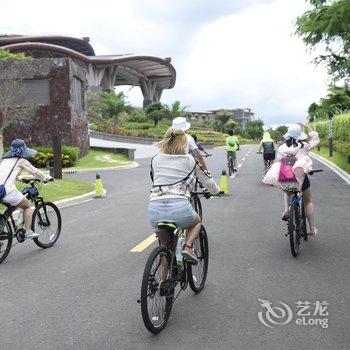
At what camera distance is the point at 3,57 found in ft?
97.6

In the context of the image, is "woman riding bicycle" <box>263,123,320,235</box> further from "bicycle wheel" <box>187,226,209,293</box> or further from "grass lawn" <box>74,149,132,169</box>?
"grass lawn" <box>74,149,132,169</box>

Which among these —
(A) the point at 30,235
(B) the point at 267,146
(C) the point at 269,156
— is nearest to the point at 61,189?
(B) the point at 267,146

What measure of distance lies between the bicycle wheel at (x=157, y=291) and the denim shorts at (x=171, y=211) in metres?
0.30

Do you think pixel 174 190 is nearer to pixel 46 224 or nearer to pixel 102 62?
pixel 46 224

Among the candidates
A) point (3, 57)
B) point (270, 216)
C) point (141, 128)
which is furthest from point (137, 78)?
point (270, 216)

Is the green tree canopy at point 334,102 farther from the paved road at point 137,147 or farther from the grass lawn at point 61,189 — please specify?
the grass lawn at point 61,189

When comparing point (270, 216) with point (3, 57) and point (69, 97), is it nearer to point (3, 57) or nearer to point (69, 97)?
point (69, 97)

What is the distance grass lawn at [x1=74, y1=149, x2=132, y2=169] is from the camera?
28641 mm

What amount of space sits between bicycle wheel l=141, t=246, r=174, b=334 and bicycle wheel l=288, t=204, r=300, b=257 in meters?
2.75

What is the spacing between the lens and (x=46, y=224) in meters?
8.18

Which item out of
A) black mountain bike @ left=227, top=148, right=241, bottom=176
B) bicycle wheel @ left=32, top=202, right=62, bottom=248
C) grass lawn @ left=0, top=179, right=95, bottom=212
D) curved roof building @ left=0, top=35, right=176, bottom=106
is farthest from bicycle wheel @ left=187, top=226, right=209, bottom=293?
curved roof building @ left=0, top=35, right=176, bottom=106

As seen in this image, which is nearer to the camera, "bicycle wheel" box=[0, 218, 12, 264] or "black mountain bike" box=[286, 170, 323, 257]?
"black mountain bike" box=[286, 170, 323, 257]

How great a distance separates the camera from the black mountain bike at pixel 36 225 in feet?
23.6

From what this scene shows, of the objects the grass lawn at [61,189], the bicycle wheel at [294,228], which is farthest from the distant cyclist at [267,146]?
the bicycle wheel at [294,228]
